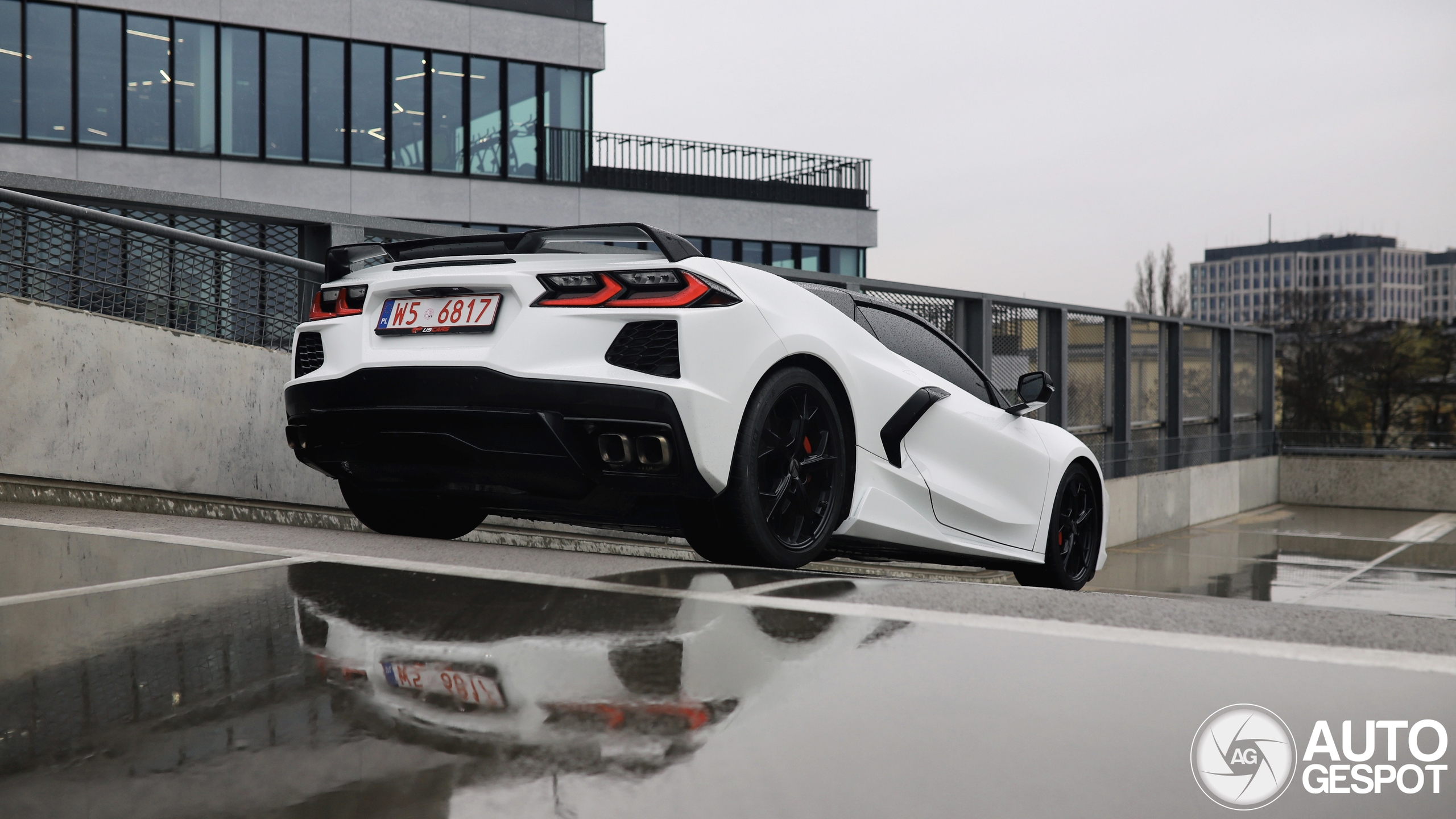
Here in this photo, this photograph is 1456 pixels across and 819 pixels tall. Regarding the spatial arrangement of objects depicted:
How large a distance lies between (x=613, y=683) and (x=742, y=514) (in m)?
1.75

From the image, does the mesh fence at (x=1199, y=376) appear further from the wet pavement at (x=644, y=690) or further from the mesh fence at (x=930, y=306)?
the wet pavement at (x=644, y=690)

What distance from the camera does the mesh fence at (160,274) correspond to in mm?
6570

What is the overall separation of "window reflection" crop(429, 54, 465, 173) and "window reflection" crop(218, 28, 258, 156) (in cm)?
374

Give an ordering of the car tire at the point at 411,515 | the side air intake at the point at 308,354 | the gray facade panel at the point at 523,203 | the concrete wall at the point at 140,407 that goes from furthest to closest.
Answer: the gray facade panel at the point at 523,203
the concrete wall at the point at 140,407
the car tire at the point at 411,515
the side air intake at the point at 308,354

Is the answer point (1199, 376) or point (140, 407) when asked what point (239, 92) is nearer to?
point (1199, 376)

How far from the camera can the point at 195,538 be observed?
5.07 m

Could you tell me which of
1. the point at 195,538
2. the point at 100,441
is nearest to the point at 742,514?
the point at 195,538

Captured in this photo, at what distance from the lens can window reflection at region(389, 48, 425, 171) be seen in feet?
84.8

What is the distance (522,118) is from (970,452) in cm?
2380

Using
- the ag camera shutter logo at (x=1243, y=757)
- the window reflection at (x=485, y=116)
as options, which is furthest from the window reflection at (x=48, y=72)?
the ag camera shutter logo at (x=1243, y=757)

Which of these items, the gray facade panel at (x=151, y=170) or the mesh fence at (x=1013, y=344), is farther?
the gray facade panel at (x=151, y=170)

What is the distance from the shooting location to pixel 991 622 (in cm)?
324

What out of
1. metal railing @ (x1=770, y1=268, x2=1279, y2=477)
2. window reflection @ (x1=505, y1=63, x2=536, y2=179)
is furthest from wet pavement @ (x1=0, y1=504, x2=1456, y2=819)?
window reflection @ (x1=505, y1=63, x2=536, y2=179)

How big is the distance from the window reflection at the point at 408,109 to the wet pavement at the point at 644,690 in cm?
2300
